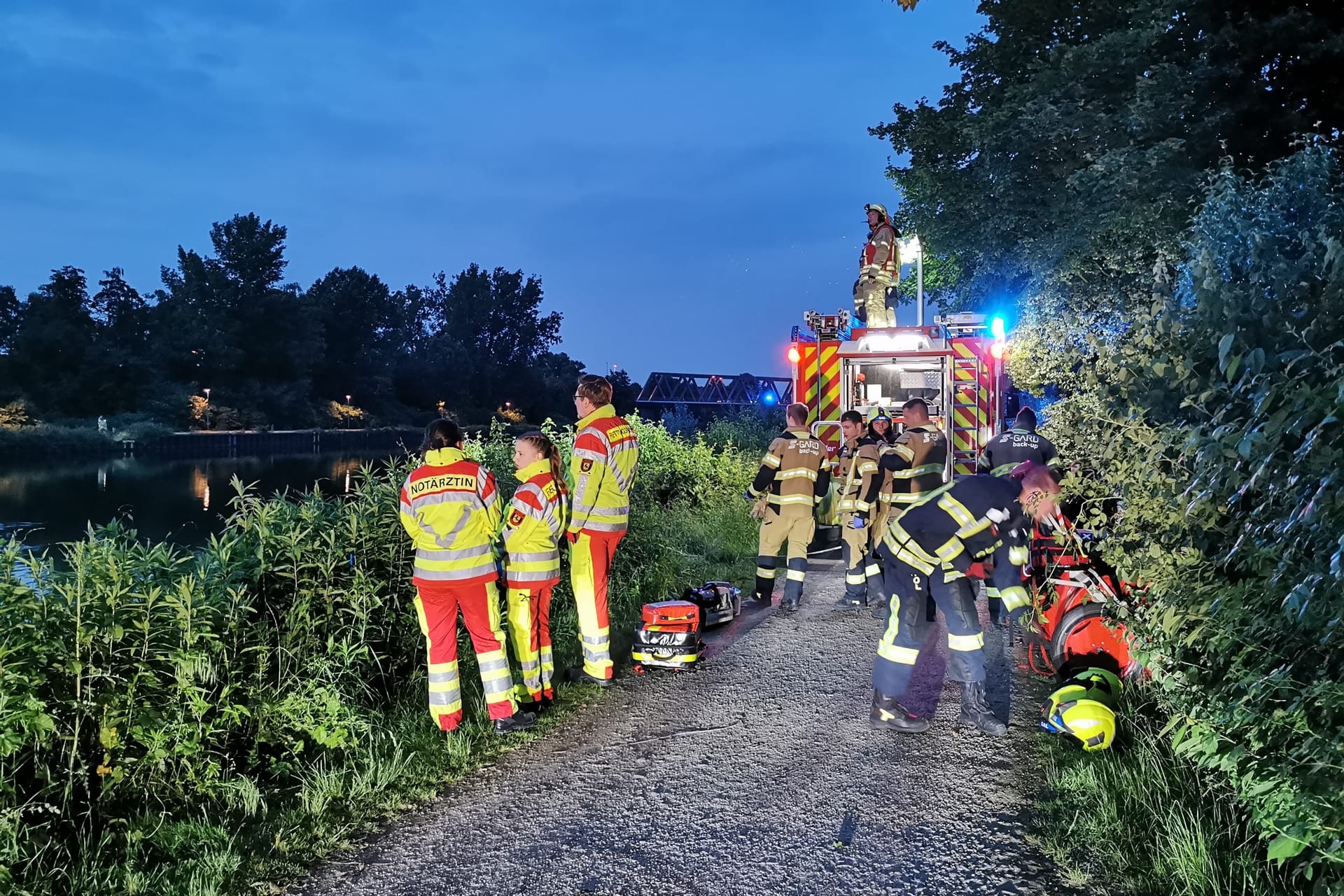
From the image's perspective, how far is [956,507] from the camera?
476 cm

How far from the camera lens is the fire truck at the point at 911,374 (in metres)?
10.1

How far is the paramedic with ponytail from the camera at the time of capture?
17.0ft

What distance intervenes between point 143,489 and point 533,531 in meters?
26.3

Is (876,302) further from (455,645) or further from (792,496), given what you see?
(455,645)

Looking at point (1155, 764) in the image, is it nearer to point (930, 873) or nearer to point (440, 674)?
point (930, 873)

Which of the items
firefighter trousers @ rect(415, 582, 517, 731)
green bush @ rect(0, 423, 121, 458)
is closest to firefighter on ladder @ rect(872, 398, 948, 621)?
firefighter trousers @ rect(415, 582, 517, 731)

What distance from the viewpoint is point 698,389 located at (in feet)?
128

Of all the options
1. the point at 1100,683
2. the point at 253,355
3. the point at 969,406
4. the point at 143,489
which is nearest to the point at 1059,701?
the point at 1100,683

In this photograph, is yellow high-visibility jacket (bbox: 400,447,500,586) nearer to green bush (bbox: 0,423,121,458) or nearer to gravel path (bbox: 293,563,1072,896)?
gravel path (bbox: 293,563,1072,896)

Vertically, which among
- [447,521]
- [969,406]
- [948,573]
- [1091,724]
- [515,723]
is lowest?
[515,723]

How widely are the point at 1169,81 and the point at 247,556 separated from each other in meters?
12.5

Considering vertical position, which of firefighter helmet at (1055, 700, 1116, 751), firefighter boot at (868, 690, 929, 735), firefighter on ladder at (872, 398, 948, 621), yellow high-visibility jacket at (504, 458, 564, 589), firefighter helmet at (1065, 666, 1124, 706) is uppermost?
firefighter on ladder at (872, 398, 948, 621)

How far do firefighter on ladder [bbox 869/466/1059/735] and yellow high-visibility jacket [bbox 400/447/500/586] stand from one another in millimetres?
2216

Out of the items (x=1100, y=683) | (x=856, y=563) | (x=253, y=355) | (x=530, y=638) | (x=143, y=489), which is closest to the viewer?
(x=1100, y=683)
